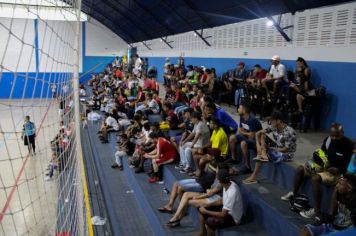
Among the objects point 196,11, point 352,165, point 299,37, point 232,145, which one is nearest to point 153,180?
point 232,145

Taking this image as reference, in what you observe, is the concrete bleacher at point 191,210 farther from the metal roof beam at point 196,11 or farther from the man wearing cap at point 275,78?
the metal roof beam at point 196,11

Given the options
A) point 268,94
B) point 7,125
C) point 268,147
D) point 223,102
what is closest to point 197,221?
point 268,147

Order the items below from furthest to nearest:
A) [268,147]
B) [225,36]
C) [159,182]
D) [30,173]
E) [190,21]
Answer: [190,21] < [225,36] < [30,173] < [159,182] < [268,147]

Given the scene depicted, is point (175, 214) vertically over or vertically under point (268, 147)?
under

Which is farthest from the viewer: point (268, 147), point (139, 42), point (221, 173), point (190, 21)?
point (139, 42)

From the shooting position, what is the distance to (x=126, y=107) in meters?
10.6

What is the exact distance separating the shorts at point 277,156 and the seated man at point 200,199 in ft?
2.54

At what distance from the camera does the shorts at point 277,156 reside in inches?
173

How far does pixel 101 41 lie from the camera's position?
82.1 feet

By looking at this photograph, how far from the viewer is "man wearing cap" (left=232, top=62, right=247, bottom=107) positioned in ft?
25.4

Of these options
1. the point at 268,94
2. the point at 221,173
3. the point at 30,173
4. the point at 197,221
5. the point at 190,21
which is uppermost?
the point at 190,21

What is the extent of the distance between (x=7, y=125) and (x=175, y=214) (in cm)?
1262

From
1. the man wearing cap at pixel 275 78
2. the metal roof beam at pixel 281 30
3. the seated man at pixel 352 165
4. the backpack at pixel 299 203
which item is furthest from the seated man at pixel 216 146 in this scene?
the metal roof beam at pixel 281 30

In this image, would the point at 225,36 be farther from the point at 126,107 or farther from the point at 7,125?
the point at 7,125
